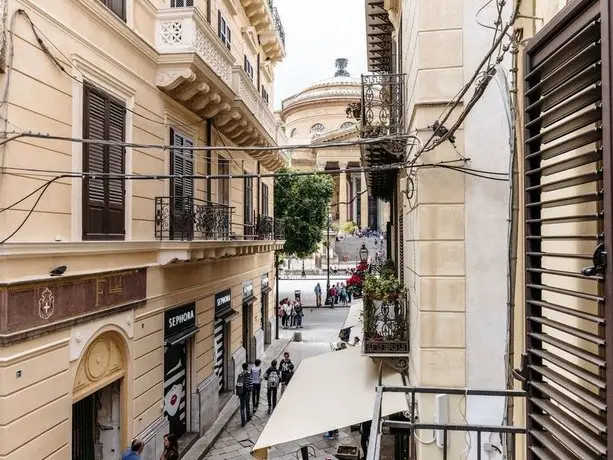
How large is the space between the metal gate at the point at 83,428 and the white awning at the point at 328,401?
3.03m

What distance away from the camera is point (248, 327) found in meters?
19.5

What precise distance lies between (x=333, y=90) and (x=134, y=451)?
68228 mm

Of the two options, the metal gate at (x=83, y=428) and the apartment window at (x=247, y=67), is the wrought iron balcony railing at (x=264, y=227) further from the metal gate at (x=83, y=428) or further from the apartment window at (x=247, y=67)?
the metal gate at (x=83, y=428)

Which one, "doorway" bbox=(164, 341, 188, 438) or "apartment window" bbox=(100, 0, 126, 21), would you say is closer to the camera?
"apartment window" bbox=(100, 0, 126, 21)

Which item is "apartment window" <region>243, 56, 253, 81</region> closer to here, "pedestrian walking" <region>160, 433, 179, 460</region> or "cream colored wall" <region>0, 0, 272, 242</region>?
"cream colored wall" <region>0, 0, 272, 242</region>

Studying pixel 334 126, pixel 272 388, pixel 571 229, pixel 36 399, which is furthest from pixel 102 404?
pixel 334 126

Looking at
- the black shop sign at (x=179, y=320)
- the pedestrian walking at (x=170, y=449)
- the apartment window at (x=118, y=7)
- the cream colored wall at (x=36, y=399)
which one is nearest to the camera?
the cream colored wall at (x=36, y=399)

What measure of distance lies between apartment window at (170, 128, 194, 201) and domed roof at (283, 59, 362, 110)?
60.0 m

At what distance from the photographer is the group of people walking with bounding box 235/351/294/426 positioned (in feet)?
46.1

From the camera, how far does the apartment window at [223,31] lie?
48.0 feet

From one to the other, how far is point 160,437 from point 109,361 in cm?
248

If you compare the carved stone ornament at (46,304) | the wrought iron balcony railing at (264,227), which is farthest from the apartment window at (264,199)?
the carved stone ornament at (46,304)

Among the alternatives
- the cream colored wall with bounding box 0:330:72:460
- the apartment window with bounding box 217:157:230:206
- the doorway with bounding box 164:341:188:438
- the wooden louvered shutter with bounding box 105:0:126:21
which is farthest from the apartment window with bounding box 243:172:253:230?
the cream colored wall with bounding box 0:330:72:460

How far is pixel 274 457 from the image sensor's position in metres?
11.9
